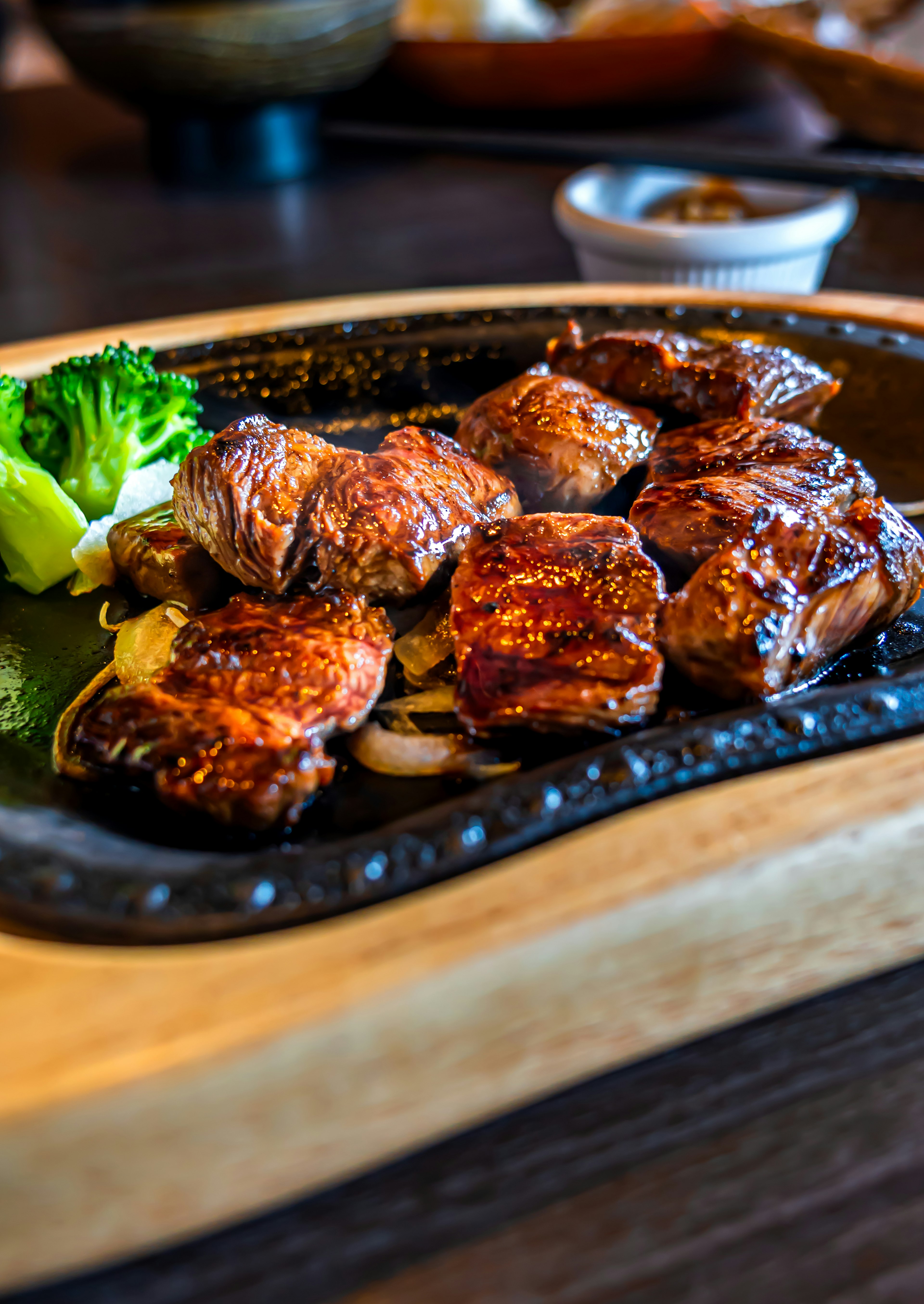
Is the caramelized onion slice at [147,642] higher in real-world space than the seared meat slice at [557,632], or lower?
lower

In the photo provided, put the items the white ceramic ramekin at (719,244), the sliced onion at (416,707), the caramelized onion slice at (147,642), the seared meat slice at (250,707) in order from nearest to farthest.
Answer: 1. the seared meat slice at (250,707)
2. the sliced onion at (416,707)
3. the caramelized onion slice at (147,642)
4. the white ceramic ramekin at (719,244)

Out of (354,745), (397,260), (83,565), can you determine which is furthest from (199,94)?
(354,745)

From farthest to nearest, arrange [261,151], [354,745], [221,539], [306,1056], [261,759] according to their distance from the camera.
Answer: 1. [261,151]
2. [221,539]
3. [354,745]
4. [261,759]
5. [306,1056]

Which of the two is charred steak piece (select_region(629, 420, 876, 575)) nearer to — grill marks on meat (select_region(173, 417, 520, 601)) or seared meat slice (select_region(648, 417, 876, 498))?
seared meat slice (select_region(648, 417, 876, 498))

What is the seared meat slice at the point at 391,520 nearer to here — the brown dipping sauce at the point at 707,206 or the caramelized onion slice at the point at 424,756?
the caramelized onion slice at the point at 424,756

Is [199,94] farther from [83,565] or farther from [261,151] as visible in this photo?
[83,565]

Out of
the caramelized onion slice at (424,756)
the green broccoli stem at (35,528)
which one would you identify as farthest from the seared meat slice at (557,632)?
the green broccoli stem at (35,528)

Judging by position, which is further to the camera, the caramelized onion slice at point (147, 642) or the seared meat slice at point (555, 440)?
the seared meat slice at point (555, 440)

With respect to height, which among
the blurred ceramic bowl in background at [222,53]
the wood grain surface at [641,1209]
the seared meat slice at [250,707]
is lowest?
the wood grain surface at [641,1209]
